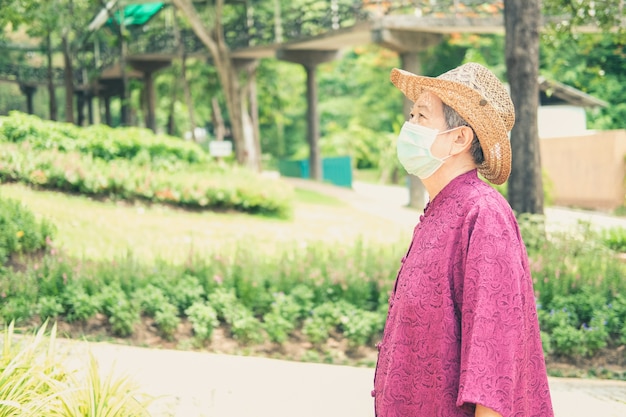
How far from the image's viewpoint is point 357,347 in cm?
753

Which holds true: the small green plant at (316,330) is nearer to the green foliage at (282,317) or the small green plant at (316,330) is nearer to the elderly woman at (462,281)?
the green foliage at (282,317)

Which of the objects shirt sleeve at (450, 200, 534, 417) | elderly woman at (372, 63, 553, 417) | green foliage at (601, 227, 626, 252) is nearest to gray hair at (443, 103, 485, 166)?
elderly woman at (372, 63, 553, 417)

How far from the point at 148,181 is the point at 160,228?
1.76 metres

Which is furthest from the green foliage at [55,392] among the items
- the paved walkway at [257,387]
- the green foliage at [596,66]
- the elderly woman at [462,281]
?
the green foliage at [596,66]

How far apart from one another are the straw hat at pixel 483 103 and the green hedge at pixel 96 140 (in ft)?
31.3

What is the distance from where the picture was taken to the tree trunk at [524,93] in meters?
10.4

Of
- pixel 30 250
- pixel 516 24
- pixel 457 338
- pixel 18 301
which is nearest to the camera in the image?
pixel 457 338

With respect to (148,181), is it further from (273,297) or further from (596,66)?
(596,66)

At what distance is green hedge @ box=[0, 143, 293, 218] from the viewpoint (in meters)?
11.9

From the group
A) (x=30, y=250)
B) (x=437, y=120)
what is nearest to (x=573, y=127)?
(x=30, y=250)

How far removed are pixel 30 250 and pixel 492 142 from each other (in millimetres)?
7059

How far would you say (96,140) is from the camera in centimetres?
1423

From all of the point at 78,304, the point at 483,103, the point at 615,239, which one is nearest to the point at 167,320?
the point at 78,304

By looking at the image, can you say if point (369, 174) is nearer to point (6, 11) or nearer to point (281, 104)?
point (281, 104)
